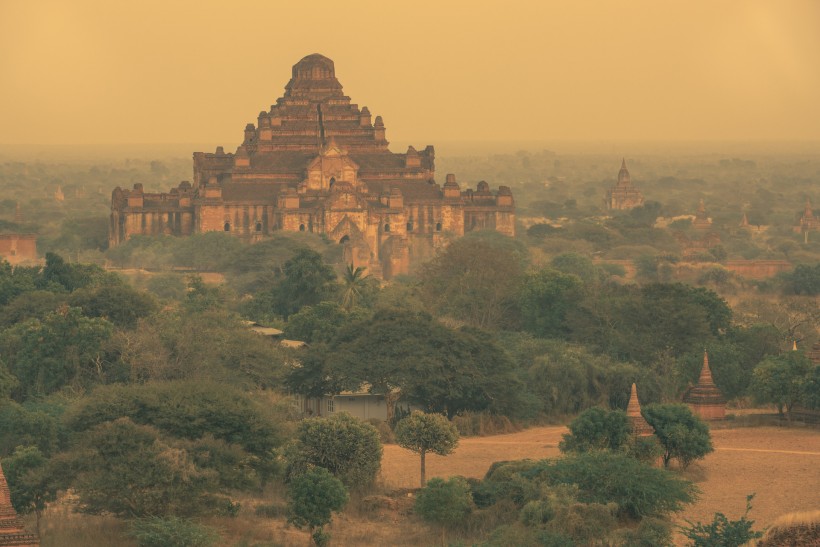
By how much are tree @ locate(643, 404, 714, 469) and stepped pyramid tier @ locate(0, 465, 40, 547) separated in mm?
16340

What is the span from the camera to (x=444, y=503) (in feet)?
135

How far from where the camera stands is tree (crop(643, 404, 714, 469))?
45.9m

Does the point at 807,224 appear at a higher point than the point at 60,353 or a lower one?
lower

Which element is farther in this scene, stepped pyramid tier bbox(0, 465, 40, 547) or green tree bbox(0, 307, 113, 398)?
green tree bbox(0, 307, 113, 398)

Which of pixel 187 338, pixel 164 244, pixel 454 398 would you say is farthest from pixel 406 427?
pixel 164 244

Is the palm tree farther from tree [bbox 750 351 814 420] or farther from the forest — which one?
tree [bbox 750 351 814 420]

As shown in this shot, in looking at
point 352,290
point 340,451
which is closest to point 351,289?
point 352,290

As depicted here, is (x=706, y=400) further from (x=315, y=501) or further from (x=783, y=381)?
(x=315, y=501)

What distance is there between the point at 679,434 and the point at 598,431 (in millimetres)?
1931

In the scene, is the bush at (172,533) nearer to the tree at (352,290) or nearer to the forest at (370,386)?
the forest at (370,386)

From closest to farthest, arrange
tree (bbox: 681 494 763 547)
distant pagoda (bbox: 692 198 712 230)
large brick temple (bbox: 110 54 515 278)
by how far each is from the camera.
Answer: tree (bbox: 681 494 763 547)
large brick temple (bbox: 110 54 515 278)
distant pagoda (bbox: 692 198 712 230)

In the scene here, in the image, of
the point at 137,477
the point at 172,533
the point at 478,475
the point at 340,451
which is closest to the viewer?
the point at 172,533

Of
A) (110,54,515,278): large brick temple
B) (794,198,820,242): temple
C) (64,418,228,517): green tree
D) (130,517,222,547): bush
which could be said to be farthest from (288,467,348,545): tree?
(794,198,820,242): temple

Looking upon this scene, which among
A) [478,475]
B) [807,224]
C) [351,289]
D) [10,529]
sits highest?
[10,529]
